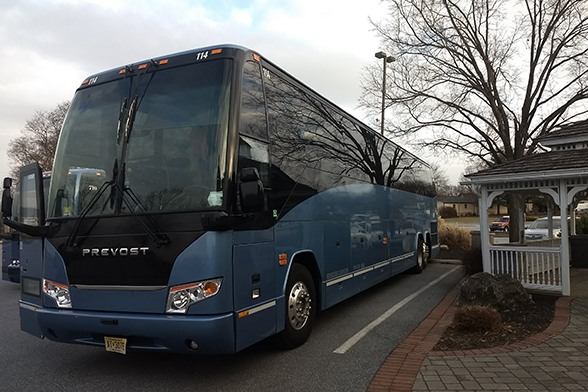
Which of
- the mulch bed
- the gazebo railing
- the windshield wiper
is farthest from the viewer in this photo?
the gazebo railing

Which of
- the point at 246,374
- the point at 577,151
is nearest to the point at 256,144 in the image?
the point at 246,374

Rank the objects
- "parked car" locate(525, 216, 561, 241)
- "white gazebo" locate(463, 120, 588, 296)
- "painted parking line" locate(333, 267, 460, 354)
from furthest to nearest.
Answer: "parked car" locate(525, 216, 561, 241)
"white gazebo" locate(463, 120, 588, 296)
"painted parking line" locate(333, 267, 460, 354)

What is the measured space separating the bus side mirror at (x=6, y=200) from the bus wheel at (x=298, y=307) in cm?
350

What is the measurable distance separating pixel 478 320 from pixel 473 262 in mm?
5139

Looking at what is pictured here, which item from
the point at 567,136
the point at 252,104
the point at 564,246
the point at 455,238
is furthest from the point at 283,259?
the point at 455,238

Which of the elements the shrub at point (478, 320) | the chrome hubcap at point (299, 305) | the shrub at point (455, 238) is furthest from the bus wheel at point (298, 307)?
the shrub at point (455, 238)

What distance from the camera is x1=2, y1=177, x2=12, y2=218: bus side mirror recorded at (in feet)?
17.6

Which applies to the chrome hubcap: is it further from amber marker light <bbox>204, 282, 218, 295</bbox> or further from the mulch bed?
the mulch bed

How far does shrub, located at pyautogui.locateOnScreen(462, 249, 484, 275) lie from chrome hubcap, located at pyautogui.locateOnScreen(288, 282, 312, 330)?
20.6ft

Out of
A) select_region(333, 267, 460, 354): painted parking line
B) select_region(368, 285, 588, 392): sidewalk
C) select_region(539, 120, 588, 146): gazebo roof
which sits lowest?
select_region(333, 267, 460, 354): painted parking line

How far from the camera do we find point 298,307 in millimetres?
5789

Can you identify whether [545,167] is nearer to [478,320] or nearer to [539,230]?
[478,320]

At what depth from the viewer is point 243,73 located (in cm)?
491

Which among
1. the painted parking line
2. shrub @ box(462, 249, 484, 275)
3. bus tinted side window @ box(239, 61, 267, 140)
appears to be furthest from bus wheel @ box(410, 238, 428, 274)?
bus tinted side window @ box(239, 61, 267, 140)
